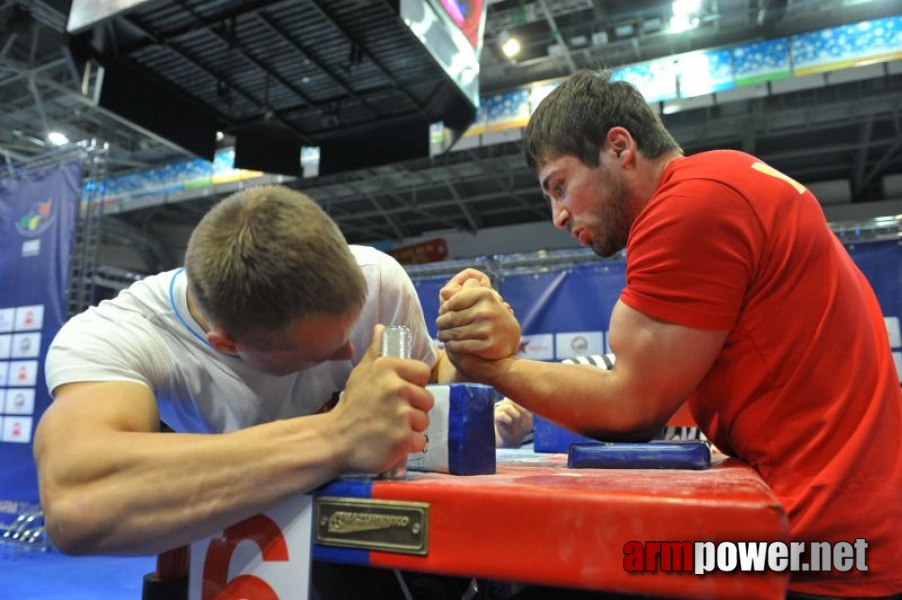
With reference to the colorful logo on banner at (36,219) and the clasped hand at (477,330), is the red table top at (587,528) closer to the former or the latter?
the clasped hand at (477,330)

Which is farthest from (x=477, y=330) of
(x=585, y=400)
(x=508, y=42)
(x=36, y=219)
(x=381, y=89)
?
(x=508, y=42)

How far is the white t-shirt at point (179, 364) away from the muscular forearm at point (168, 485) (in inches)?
8.8

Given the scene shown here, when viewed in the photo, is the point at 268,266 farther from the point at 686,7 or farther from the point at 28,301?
the point at 686,7

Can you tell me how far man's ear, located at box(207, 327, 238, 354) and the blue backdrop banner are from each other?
3375 mm

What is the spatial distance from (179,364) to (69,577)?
99.1 inches

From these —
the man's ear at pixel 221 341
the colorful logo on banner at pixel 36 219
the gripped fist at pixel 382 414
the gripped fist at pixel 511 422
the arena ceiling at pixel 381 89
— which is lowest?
the gripped fist at pixel 511 422

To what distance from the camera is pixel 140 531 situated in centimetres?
75

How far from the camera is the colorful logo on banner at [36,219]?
3.99m

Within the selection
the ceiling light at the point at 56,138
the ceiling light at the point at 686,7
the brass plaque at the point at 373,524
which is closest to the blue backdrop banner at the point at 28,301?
the brass plaque at the point at 373,524

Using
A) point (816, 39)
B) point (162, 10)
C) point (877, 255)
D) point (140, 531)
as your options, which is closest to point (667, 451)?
point (140, 531)

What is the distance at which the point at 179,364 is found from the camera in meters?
1.11

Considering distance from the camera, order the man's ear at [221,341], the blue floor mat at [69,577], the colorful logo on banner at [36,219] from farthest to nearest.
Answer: the colorful logo on banner at [36,219], the blue floor mat at [69,577], the man's ear at [221,341]

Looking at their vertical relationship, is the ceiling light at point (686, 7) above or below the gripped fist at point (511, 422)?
above

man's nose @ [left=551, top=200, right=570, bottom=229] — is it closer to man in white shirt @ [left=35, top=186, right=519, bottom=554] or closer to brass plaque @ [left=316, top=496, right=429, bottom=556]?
man in white shirt @ [left=35, top=186, right=519, bottom=554]
